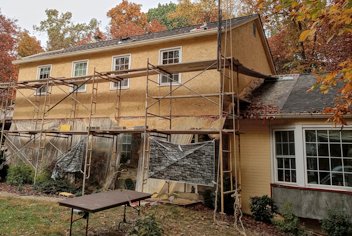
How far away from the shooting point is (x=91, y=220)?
770cm

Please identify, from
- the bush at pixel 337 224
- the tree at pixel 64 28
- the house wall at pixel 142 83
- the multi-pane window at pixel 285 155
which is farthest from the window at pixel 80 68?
the tree at pixel 64 28

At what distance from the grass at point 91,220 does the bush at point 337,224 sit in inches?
120

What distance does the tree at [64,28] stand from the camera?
3566cm

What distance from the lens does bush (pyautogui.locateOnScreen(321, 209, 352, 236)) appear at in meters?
8.08

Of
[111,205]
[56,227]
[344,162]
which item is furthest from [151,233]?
[344,162]

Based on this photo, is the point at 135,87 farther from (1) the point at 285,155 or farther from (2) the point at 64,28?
(2) the point at 64,28

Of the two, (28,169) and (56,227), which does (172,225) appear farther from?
(28,169)

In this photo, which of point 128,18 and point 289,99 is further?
point 128,18

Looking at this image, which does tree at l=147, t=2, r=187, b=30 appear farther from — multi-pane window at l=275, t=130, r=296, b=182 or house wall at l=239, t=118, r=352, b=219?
multi-pane window at l=275, t=130, r=296, b=182

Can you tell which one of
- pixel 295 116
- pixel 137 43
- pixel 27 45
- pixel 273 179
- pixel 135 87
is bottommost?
pixel 273 179

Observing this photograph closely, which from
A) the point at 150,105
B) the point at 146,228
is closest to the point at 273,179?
the point at 150,105

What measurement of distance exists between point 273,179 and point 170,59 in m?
7.00

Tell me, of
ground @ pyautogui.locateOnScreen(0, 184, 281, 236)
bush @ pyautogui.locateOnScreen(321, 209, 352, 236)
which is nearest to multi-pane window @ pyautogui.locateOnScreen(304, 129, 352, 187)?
bush @ pyautogui.locateOnScreen(321, 209, 352, 236)

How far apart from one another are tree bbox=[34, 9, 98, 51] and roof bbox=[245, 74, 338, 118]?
1176 inches
